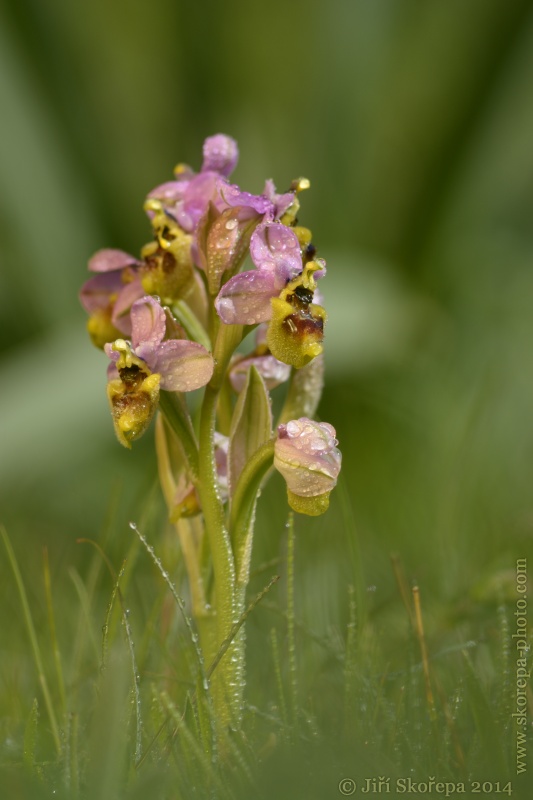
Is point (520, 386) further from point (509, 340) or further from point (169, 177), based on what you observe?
point (169, 177)

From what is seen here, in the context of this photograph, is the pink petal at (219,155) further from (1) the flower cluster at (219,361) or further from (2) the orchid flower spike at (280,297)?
(2) the orchid flower spike at (280,297)

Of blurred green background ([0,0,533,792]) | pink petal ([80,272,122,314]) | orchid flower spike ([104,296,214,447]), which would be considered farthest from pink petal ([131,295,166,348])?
blurred green background ([0,0,533,792])

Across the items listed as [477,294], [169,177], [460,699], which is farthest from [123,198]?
[460,699]

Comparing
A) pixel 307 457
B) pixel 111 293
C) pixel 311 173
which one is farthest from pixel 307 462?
pixel 311 173

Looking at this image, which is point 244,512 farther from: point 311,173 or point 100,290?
point 311,173

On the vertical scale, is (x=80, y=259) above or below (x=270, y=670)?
below

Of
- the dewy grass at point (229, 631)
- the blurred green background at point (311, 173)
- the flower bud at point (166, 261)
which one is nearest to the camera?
the dewy grass at point (229, 631)

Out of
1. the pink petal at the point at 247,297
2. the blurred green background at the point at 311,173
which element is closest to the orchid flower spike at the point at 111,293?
the pink petal at the point at 247,297
